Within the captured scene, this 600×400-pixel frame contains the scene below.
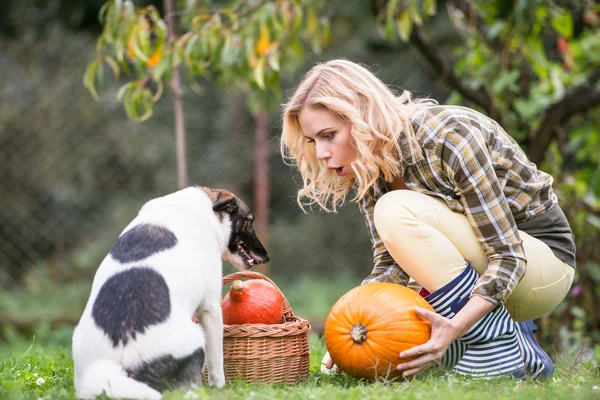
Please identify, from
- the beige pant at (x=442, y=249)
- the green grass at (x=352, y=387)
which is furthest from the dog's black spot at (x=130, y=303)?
the beige pant at (x=442, y=249)

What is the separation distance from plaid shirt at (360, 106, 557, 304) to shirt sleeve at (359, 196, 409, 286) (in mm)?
376

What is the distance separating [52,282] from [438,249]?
197 inches

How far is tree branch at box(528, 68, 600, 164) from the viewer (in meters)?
5.09

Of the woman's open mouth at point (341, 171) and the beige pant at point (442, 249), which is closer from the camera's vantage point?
Result: the beige pant at point (442, 249)

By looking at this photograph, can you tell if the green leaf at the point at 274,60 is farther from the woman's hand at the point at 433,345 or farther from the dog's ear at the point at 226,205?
the woman's hand at the point at 433,345

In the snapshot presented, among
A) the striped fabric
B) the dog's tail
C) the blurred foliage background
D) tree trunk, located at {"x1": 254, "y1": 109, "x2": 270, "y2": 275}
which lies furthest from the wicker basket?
tree trunk, located at {"x1": 254, "y1": 109, "x2": 270, "y2": 275}

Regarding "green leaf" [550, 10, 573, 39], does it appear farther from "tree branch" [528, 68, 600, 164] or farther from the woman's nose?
the woman's nose

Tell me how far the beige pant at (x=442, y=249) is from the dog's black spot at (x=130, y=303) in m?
1.08

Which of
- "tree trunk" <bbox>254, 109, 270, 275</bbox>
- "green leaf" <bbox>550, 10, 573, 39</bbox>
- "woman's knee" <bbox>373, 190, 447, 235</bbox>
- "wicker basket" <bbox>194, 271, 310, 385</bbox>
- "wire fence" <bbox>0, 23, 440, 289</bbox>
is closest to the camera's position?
"wicker basket" <bbox>194, 271, 310, 385</bbox>

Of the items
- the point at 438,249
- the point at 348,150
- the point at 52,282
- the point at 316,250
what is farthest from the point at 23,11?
the point at 438,249

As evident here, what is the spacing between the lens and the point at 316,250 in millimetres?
7215

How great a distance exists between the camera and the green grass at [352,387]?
2.57m

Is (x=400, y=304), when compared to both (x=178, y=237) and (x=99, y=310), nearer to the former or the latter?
(x=178, y=237)

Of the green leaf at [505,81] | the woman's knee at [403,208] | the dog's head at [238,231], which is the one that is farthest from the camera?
the green leaf at [505,81]
